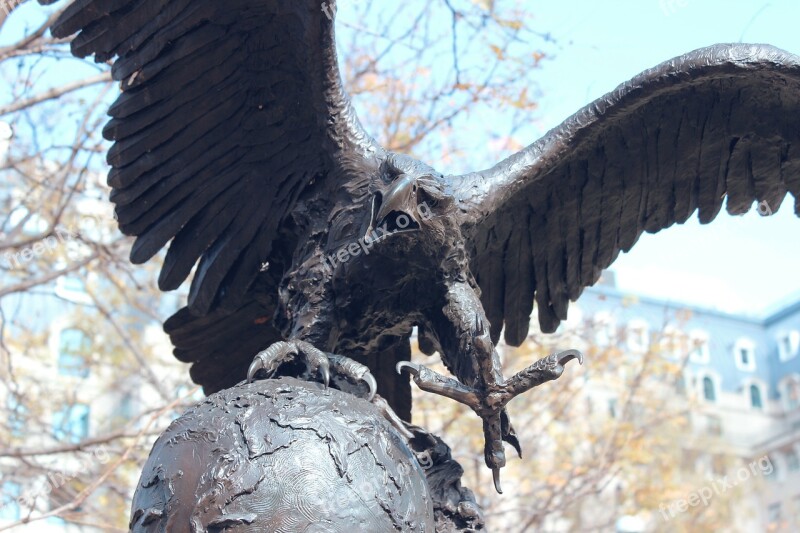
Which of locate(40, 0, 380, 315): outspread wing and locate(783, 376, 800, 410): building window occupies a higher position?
locate(783, 376, 800, 410): building window

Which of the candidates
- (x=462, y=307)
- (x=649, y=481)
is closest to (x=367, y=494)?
(x=462, y=307)

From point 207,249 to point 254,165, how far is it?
0.46 metres

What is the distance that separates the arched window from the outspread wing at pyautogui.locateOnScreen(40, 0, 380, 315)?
3105 centimetres

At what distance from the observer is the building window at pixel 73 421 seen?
11.2 meters

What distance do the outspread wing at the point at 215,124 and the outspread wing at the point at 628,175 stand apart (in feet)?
2.59

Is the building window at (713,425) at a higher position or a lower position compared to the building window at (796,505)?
higher

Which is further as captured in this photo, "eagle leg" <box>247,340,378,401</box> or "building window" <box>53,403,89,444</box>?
"building window" <box>53,403,89,444</box>

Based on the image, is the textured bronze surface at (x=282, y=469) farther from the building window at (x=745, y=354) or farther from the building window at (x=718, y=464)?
the building window at (x=745, y=354)

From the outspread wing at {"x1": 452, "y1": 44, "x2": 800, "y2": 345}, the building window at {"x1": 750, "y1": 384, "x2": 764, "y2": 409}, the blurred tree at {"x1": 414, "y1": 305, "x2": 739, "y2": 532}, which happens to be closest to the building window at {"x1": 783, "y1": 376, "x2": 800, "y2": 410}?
the building window at {"x1": 750, "y1": 384, "x2": 764, "y2": 409}

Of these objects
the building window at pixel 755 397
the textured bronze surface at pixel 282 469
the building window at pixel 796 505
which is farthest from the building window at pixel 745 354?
the textured bronze surface at pixel 282 469

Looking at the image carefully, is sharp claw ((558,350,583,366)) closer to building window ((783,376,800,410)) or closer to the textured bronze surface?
the textured bronze surface

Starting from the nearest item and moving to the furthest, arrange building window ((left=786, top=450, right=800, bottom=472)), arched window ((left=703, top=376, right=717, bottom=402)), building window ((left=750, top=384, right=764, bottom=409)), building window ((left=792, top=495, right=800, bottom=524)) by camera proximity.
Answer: building window ((left=792, top=495, right=800, bottom=524)), building window ((left=786, top=450, right=800, bottom=472)), arched window ((left=703, top=376, right=717, bottom=402)), building window ((left=750, top=384, right=764, bottom=409))

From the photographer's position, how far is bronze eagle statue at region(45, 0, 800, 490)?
14.0ft

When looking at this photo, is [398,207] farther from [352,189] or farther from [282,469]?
[282,469]
